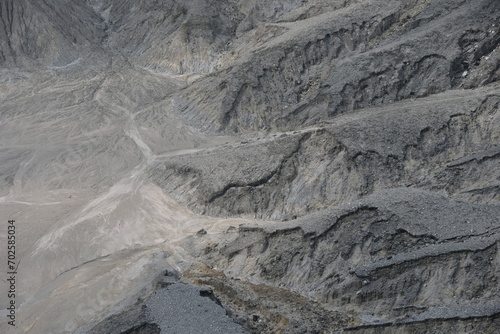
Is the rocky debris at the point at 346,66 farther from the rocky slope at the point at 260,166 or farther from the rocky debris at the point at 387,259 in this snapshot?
the rocky debris at the point at 387,259

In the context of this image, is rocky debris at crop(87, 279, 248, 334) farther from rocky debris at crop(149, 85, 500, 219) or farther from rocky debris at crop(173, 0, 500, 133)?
rocky debris at crop(173, 0, 500, 133)

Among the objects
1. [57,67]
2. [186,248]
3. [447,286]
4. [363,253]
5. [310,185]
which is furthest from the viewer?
[57,67]

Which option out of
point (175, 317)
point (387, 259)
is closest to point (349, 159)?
point (387, 259)

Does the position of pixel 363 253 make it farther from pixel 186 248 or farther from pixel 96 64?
pixel 96 64

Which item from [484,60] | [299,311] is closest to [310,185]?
[299,311]

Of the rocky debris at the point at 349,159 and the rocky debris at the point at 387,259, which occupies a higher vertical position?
the rocky debris at the point at 349,159

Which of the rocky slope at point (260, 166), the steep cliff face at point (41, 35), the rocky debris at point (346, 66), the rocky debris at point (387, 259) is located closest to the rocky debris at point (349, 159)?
the rocky slope at point (260, 166)

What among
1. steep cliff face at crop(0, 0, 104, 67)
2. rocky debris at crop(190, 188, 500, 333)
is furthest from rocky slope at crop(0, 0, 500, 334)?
steep cliff face at crop(0, 0, 104, 67)

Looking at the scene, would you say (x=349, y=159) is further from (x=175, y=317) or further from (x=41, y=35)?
(x=41, y=35)
